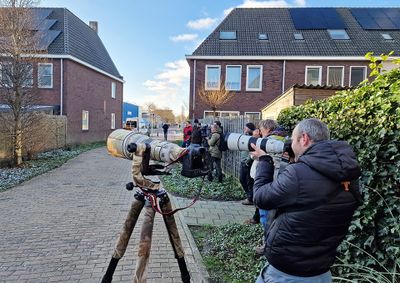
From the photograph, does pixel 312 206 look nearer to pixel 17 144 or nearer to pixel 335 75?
pixel 17 144

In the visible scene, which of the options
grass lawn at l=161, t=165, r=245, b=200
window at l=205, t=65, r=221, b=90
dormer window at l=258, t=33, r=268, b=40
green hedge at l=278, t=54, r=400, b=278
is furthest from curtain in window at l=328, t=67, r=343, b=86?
green hedge at l=278, t=54, r=400, b=278

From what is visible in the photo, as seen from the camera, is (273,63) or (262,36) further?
(262,36)

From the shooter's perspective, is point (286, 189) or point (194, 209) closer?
point (286, 189)

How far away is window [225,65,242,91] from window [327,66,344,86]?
528 cm

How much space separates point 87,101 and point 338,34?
17.4 m

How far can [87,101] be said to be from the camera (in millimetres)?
22969

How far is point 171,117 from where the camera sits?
78.6 meters

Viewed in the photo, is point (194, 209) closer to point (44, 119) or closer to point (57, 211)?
point (57, 211)

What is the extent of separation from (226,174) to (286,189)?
801 centimetres

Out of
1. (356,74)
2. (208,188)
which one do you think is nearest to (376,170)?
(208,188)

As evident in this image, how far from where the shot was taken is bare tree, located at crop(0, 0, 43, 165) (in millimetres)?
11523

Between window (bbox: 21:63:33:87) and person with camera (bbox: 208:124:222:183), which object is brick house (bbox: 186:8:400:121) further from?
person with camera (bbox: 208:124:222:183)

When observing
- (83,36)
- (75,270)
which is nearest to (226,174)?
(75,270)

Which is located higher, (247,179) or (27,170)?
(247,179)
